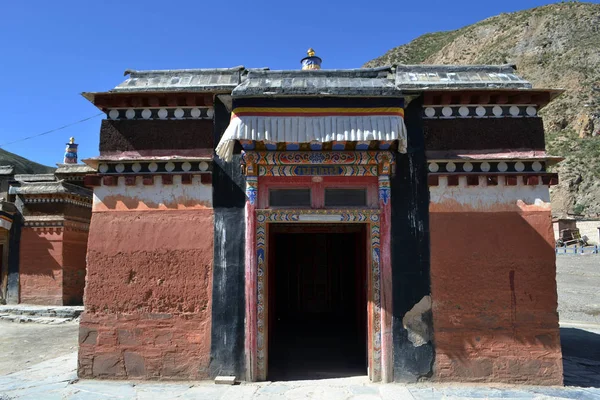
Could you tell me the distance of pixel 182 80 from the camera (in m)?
7.93

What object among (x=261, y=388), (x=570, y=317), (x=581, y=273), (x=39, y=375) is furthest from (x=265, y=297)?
(x=581, y=273)

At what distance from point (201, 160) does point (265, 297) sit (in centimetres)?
238

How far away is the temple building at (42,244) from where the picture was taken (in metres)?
16.5

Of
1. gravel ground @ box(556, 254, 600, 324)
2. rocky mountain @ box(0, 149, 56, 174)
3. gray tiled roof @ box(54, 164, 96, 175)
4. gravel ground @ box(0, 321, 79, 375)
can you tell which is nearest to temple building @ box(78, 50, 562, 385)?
gravel ground @ box(0, 321, 79, 375)

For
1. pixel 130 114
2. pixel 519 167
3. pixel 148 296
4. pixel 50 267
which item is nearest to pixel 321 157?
pixel 519 167

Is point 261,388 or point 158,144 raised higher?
point 158,144

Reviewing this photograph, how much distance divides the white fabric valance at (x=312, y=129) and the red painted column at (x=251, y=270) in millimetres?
560

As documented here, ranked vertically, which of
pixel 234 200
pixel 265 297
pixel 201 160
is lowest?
pixel 265 297

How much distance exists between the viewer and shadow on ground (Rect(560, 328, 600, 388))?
748 cm

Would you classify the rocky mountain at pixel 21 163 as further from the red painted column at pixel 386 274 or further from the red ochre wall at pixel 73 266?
the red painted column at pixel 386 274

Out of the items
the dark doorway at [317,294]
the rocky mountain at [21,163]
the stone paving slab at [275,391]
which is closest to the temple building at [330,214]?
the stone paving slab at [275,391]

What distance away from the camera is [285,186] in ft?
24.6

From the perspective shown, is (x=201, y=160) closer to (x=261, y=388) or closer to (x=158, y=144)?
(x=158, y=144)

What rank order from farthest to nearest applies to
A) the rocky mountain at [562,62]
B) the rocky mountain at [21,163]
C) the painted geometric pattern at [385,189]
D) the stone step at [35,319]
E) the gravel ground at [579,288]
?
the rocky mountain at [21,163] < the rocky mountain at [562,62] < the gravel ground at [579,288] < the stone step at [35,319] < the painted geometric pattern at [385,189]
